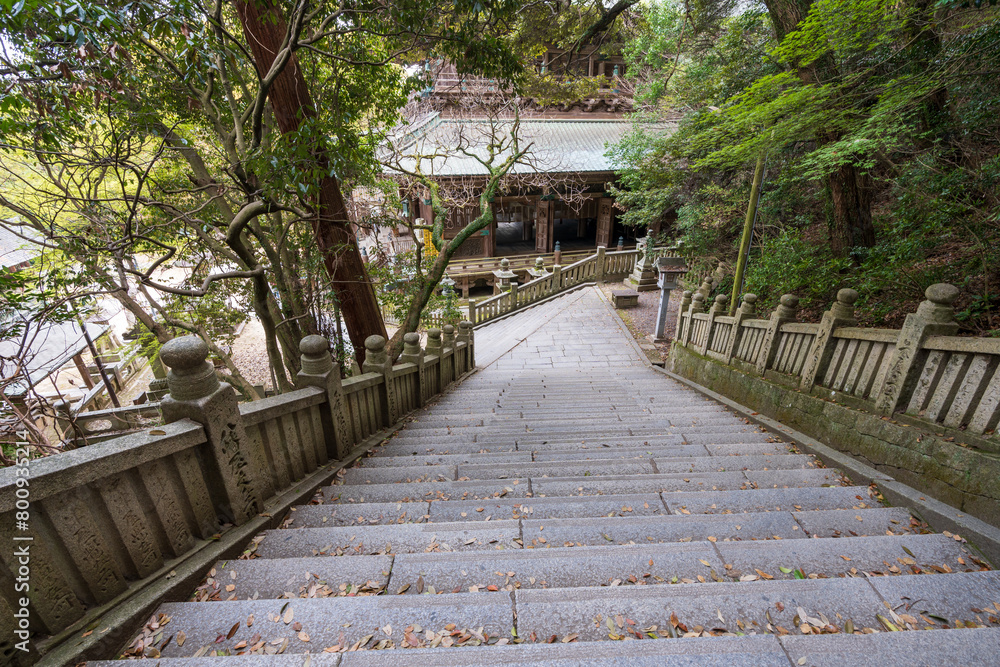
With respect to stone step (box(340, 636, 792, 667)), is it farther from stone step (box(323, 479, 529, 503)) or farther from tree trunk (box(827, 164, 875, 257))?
tree trunk (box(827, 164, 875, 257))

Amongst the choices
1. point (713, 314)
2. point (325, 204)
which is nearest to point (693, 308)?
point (713, 314)

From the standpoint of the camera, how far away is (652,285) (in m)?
14.6

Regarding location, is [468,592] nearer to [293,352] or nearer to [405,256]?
[293,352]

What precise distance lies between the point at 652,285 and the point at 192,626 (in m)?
15.0

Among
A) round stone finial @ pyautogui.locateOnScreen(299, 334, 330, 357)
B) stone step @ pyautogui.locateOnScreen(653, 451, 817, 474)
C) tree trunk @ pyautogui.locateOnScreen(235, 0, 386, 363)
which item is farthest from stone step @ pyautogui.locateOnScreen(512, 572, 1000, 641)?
tree trunk @ pyautogui.locateOnScreen(235, 0, 386, 363)

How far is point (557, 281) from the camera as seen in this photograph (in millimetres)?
14555

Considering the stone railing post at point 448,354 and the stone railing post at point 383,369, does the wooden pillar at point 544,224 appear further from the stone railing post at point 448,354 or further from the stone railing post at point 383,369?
the stone railing post at point 383,369

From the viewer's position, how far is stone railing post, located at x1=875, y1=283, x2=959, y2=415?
2.77m

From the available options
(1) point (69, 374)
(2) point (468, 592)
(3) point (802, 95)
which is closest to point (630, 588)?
(2) point (468, 592)

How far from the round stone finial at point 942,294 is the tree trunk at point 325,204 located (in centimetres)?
476

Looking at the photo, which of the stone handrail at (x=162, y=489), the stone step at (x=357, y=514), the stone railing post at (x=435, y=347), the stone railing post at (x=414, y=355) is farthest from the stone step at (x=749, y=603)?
the stone railing post at (x=435, y=347)

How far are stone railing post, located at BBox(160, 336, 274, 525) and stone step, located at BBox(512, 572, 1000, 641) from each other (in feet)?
5.52

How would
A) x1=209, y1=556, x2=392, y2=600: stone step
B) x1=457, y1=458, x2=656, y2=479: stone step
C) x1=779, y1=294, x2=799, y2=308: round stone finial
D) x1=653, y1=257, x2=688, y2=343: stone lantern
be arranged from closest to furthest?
x1=209, y1=556, x2=392, y2=600: stone step < x1=457, y1=458, x2=656, y2=479: stone step < x1=779, y1=294, x2=799, y2=308: round stone finial < x1=653, y1=257, x2=688, y2=343: stone lantern

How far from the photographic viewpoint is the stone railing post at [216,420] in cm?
202
